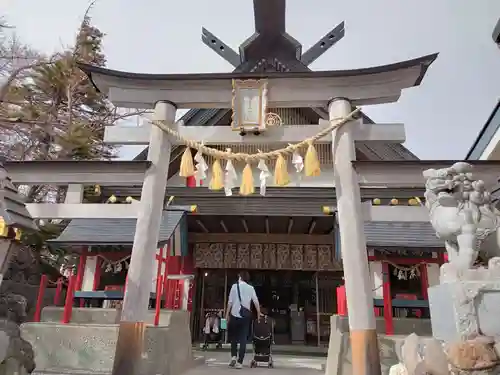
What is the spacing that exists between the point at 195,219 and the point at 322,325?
4.99 m

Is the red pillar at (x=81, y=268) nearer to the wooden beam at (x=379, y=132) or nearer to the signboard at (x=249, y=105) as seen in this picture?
the signboard at (x=249, y=105)

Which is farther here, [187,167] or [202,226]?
[202,226]

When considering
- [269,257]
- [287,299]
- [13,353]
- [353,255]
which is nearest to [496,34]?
[353,255]

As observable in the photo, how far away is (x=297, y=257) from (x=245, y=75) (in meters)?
6.31

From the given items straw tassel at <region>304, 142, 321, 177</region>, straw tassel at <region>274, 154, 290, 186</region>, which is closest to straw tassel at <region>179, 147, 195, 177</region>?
straw tassel at <region>274, 154, 290, 186</region>

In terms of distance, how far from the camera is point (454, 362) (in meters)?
2.76

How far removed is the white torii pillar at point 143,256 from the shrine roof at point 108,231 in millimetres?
1958

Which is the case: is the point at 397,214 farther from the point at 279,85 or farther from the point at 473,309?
the point at 279,85

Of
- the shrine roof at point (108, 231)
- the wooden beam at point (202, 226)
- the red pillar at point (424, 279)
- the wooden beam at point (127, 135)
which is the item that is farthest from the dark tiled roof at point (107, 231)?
the red pillar at point (424, 279)

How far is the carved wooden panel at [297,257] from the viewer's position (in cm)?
1086

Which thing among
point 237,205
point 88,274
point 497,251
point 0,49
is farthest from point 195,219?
point 0,49

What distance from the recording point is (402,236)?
26.2ft

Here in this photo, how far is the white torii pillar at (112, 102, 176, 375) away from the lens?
16.4ft

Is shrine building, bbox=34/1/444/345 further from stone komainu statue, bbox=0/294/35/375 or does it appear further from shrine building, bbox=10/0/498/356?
stone komainu statue, bbox=0/294/35/375
